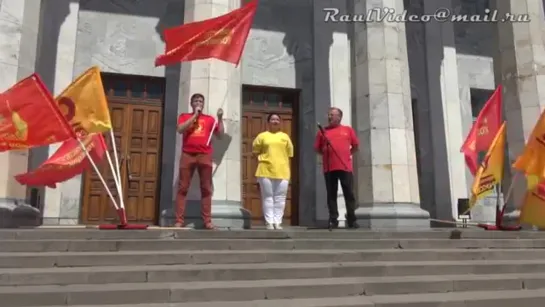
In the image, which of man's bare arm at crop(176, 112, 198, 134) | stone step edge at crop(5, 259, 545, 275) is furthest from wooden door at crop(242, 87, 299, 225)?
stone step edge at crop(5, 259, 545, 275)

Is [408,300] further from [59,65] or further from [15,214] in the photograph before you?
[59,65]

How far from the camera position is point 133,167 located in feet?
39.5

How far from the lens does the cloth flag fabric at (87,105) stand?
8.05 metres

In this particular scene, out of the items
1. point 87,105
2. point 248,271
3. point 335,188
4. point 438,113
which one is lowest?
point 248,271

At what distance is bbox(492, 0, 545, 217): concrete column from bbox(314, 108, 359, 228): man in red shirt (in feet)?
16.2

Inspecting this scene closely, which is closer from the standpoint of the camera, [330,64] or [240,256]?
[240,256]

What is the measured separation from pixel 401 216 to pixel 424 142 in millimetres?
5146

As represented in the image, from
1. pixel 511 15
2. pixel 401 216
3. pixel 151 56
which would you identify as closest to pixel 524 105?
pixel 511 15

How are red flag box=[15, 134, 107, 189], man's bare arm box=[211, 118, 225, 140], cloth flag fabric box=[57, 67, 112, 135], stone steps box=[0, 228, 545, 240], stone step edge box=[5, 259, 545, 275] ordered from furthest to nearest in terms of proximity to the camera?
man's bare arm box=[211, 118, 225, 140] < red flag box=[15, 134, 107, 189] < cloth flag fabric box=[57, 67, 112, 135] < stone steps box=[0, 228, 545, 240] < stone step edge box=[5, 259, 545, 275]

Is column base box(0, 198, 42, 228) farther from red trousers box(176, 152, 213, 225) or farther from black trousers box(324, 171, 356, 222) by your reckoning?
black trousers box(324, 171, 356, 222)

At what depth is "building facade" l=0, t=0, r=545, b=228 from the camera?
378 inches

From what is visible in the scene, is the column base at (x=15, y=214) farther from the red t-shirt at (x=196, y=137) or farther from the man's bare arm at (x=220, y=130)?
the man's bare arm at (x=220, y=130)

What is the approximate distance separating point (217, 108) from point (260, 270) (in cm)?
423

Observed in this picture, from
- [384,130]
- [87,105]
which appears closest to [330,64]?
[384,130]
